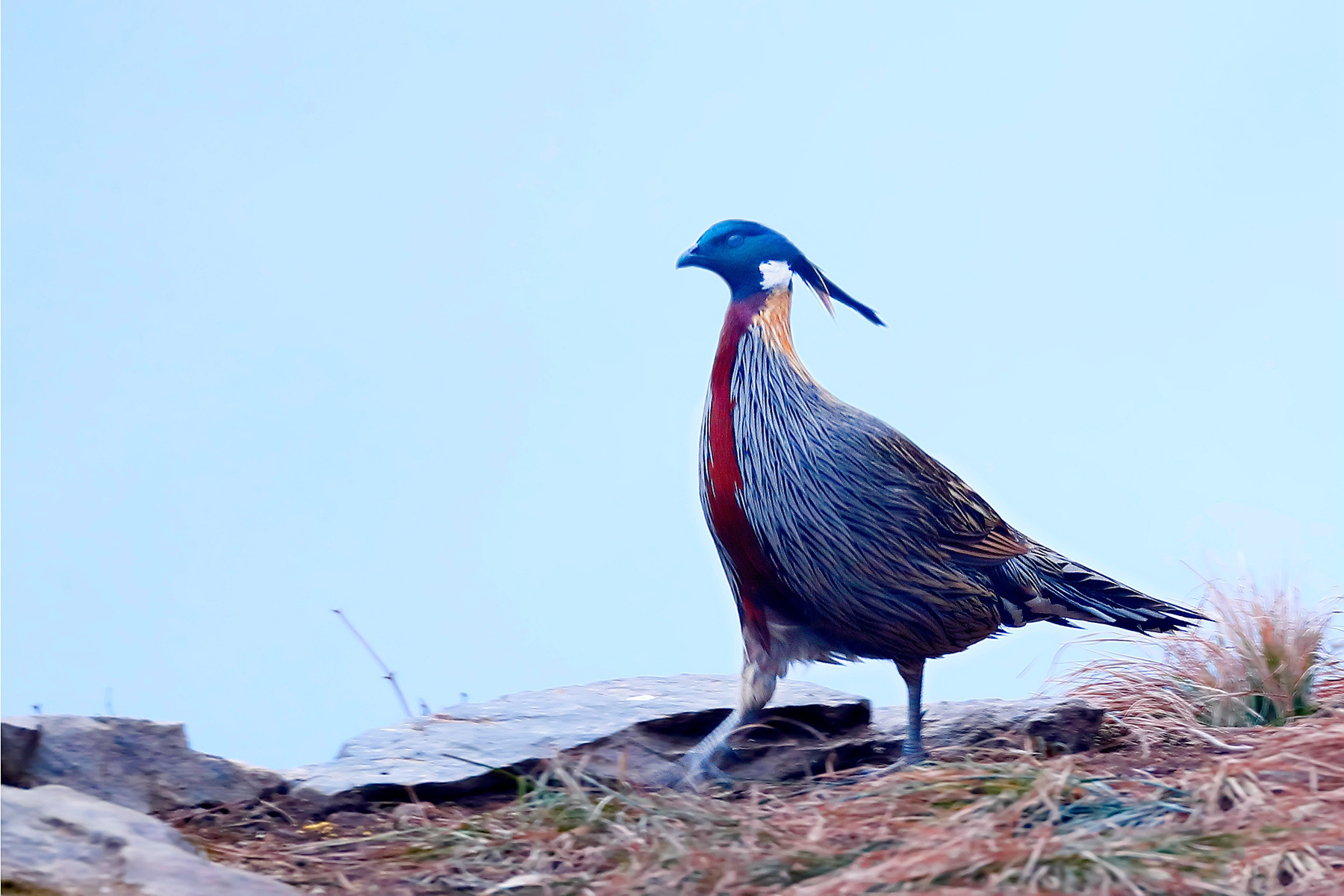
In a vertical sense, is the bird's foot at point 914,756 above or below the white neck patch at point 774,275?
below

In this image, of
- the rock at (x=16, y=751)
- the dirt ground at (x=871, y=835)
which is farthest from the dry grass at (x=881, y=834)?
the rock at (x=16, y=751)

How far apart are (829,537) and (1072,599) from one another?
86 cm

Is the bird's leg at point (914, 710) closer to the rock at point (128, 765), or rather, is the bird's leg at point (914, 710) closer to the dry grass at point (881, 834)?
the dry grass at point (881, 834)

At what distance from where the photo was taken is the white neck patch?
3633mm

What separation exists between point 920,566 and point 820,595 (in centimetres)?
31

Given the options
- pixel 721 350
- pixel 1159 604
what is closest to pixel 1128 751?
pixel 1159 604

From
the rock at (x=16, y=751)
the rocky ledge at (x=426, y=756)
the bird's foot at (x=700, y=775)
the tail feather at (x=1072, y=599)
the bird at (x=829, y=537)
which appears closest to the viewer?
the rocky ledge at (x=426, y=756)

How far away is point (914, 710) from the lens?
3.46m

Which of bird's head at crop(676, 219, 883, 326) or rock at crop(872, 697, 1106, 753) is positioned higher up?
bird's head at crop(676, 219, 883, 326)

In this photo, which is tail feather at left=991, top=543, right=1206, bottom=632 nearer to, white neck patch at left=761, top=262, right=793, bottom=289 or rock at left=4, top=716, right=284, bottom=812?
white neck patch at left=761, top=262, right=793, bottom=289

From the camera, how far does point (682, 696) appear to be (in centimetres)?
374

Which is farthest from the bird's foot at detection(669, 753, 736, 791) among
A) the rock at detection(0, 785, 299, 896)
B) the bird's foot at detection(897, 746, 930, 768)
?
the rock at detection(0, 785, 299, 896)

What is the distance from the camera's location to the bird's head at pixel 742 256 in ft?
11.9

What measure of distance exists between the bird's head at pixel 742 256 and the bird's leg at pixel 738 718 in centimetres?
114
